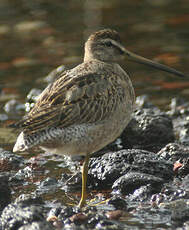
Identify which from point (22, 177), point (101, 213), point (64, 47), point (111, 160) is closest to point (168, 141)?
point (111, 160)

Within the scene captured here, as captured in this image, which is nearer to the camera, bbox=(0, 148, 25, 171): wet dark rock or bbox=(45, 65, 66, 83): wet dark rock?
bbox=(0, 148, 25, 171): wet dark rock

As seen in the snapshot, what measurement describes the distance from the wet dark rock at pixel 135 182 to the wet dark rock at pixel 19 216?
3.37 ft

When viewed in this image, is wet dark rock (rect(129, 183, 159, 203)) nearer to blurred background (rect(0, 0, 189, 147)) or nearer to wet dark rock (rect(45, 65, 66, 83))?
blurred background (rect(0, 0, 189, 147))

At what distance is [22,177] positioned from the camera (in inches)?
262

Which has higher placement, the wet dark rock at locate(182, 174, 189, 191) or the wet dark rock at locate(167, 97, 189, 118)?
the wet dark rock at locate(182, 174, 189, 191)

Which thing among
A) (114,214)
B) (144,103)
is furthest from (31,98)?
(114,214)

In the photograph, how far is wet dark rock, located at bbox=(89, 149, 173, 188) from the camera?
616 centimetres

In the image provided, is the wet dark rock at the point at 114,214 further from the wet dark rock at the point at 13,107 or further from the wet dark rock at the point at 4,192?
the wet dark rock at the point at 13,107

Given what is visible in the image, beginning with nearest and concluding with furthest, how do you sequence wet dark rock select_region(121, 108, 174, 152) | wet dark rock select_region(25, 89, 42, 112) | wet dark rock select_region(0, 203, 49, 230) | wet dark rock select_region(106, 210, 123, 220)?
1. wet dark rock select_region(0, 203, 49, 230)
2. wet dark rock select_region(106, 210, 123, 220)
3. wet dark rock select_region(121, 108, 174, 152)
4. wet dark rock select_region(25, 89, 42, 112)

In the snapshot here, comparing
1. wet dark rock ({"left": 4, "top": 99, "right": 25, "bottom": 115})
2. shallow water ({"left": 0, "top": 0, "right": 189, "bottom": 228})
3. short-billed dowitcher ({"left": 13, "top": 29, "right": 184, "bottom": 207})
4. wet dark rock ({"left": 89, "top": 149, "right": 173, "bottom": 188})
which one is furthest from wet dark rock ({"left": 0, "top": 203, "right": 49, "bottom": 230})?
wet dark rock ({"left": 4, "top": 99, "right": 25, "bottom": 115})

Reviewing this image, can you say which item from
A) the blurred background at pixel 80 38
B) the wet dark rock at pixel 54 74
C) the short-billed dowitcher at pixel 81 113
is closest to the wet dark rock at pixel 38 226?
the short-billed dowitcher at pixel 81 113

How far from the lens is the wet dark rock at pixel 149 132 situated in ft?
24.4

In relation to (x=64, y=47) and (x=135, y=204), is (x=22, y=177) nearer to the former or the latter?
(x=135, y=204)

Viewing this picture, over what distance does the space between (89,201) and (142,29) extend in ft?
22.4
